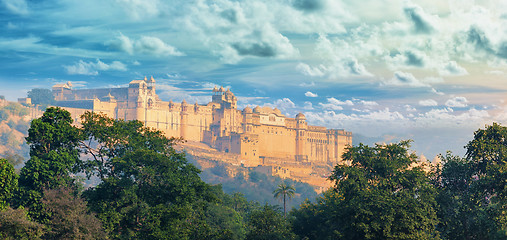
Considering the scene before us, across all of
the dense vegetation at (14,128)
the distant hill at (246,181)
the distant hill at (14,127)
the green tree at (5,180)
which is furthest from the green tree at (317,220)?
the dense vegetation at (14,128)

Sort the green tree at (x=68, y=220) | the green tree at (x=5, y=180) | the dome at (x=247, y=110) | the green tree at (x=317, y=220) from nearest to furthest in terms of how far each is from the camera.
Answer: the green tree at (x=5, y=180), the green tree at (x=68, y=220), the green tree at (x=317, y=220), the dome at (x=247, y=110)

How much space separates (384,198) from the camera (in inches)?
1876

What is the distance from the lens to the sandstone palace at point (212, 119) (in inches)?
6870

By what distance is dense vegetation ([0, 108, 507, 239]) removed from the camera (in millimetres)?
45438

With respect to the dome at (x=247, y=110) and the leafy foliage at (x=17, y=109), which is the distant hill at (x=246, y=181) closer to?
the dome at (x=247, y=110)

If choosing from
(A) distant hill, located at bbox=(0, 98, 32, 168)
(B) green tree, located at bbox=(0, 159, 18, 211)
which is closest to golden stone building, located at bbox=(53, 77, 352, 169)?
(A) distant hill, located at bbox=(0, 98, 32, 168)

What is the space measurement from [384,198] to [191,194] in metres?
15.1

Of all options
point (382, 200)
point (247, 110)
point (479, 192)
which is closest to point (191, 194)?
point (382, 200)

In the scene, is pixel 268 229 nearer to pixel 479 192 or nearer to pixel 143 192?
pixel 143 192

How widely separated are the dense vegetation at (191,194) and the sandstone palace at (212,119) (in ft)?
387

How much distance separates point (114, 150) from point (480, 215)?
3122cm

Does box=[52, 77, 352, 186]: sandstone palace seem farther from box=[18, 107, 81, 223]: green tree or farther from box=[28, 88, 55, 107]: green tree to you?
box=[18, 107, 81, 223]: green tree

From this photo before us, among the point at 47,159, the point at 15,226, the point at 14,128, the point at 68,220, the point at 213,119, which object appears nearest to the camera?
the point at 15,226

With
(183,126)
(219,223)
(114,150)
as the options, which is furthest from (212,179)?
(114,150)
